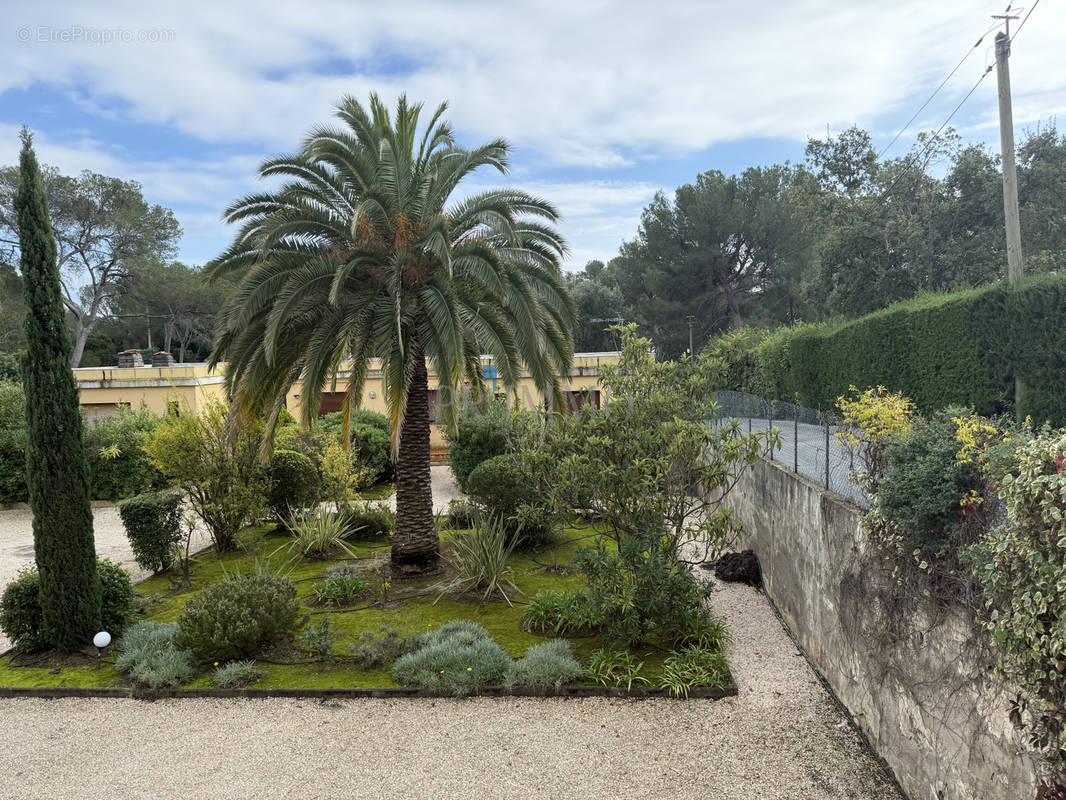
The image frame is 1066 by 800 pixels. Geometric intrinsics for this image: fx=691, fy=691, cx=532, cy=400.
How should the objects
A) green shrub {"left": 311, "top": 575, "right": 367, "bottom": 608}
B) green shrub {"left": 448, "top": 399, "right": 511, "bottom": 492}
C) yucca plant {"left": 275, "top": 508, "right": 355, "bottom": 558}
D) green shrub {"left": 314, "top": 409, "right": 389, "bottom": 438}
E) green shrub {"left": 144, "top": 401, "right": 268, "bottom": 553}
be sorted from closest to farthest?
green shrub {"left": 311, "top": 575, "right": 367, "bottom": 608}, green shrub {"left": 144, "top": 401, "right": 268, "bottom": 553}, yucca plant {"left": 275, "top": 508, "right": 355, "bottom": 558}, green shrub {"left": 448, "top": 399, "right": 511, "bottom": 492}, green shrub {"left": 314, "top": 409, "right": 389, "bottom": 438}

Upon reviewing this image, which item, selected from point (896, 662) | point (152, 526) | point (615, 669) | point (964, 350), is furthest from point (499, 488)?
point (964, 350)

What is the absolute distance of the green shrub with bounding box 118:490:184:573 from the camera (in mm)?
10906

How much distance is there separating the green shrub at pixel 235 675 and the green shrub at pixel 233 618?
0.25m

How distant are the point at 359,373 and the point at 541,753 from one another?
564 centimetres

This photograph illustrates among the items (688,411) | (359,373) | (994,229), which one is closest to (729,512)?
(688,411)

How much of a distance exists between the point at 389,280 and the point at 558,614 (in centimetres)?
497

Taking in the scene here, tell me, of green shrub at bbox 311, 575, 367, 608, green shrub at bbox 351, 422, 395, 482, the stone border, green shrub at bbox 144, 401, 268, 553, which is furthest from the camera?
green shrub at bbox 351, 422, 395, 482

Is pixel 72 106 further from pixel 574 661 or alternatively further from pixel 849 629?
pixel 849 629

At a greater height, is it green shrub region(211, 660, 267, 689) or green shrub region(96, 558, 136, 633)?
green shrub region(96, 558, 136, 633)

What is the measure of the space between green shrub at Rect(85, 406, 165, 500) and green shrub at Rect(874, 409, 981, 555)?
17653 millimetres

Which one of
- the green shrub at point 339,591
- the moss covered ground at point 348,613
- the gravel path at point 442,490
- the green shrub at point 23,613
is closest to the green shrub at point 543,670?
the moss covered ground at point 348,613

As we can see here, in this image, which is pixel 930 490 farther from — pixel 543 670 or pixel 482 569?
pixel 482 569

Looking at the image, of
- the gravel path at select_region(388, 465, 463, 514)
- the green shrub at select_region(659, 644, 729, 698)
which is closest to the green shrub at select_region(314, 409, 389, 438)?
the gravel path at select_region(388, 465, 463, 514)

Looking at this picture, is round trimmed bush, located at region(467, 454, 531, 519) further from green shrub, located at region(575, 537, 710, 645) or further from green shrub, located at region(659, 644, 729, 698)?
green shrub, located at region(659, 644, 729, 698)
